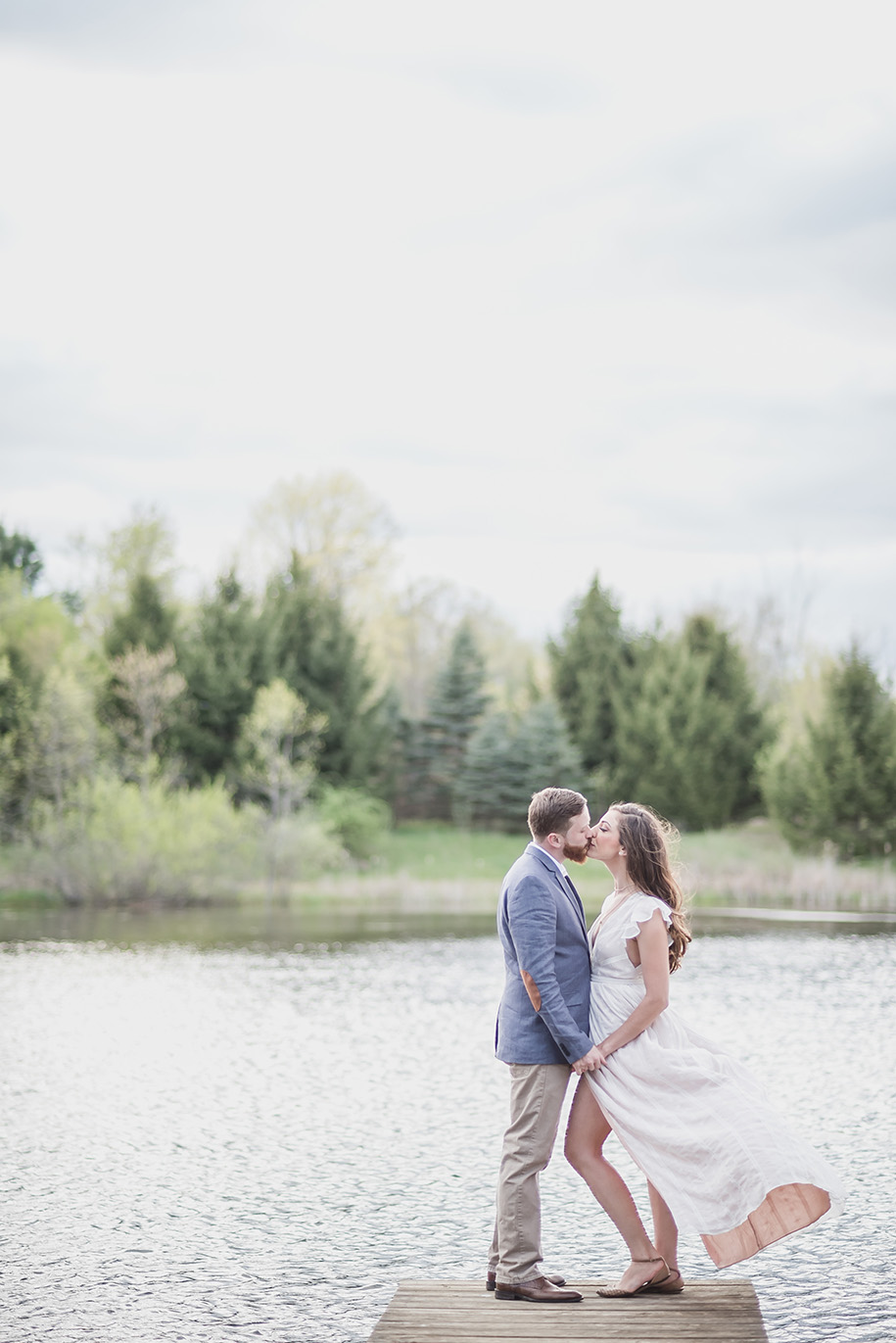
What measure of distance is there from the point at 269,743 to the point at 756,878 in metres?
14.7

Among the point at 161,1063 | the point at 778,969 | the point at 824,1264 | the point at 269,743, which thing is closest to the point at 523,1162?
the point at 824,1264

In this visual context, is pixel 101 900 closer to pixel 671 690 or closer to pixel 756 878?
pixel 756 878

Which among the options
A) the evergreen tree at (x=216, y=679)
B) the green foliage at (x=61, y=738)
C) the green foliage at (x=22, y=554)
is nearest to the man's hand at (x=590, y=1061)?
the green foliage at (x=61, y=738)

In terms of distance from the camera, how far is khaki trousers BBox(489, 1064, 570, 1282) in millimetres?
5344

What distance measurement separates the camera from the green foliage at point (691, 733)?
4956 centimetres

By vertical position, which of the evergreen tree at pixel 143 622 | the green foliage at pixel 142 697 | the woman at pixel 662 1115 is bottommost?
the woman at pixel 662 1115

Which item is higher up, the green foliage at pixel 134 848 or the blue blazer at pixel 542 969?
the blue blazer at pixel 542 969

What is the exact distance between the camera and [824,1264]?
21.2 feet

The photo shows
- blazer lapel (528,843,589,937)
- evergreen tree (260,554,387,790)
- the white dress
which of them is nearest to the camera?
the white dress

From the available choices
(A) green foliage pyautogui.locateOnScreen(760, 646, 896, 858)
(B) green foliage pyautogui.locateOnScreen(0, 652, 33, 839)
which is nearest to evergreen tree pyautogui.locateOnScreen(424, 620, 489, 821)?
(A) green foliage pyautogui.locateOnScreen(760, 646, 896, 858)

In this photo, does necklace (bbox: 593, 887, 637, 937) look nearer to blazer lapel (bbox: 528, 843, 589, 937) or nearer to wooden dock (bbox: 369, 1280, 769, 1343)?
blazer lapel (bbox: 528, 843, 589, 937)

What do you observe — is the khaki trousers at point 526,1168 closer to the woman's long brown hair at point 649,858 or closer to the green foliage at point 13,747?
the woman's long brown hair at point 649,858

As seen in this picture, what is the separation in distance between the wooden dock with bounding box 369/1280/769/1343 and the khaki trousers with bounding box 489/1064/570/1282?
17 cm

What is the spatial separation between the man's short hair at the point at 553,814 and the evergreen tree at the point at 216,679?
38.7 metres
